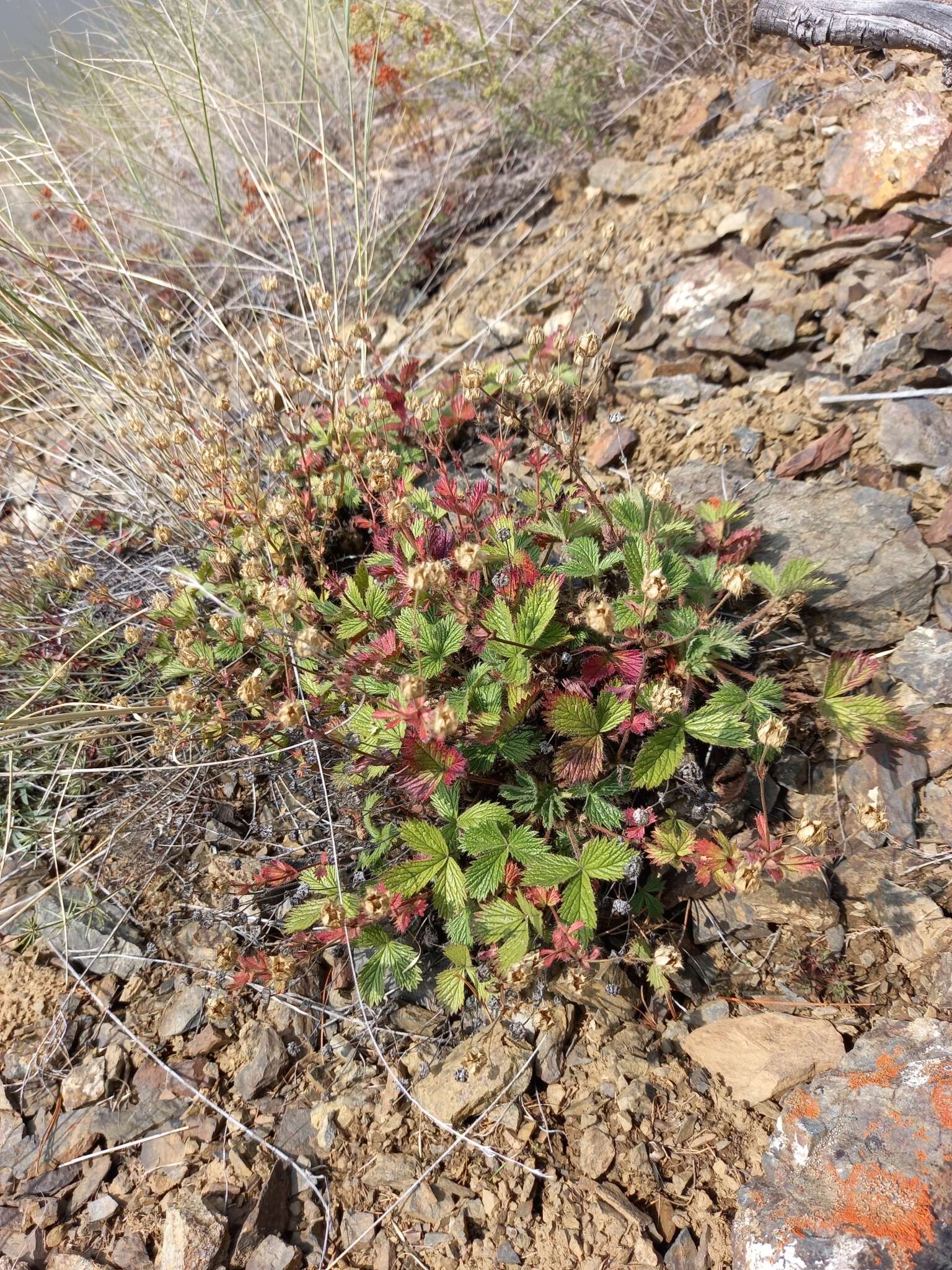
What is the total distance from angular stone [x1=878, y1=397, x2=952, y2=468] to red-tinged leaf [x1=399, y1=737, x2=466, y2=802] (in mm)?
1462

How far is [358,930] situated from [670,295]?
94.3 inches

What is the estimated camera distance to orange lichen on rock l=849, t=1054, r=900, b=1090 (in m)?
1.34

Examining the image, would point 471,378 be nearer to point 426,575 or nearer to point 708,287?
point 426,575

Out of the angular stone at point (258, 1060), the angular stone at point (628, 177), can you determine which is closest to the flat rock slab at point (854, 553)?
the angular stone at point (258, 1060)

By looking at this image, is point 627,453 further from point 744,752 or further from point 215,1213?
point 215,1213

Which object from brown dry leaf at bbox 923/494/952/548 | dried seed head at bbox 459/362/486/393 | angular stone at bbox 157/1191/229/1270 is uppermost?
dried seed head at bbox 459/362/486/393

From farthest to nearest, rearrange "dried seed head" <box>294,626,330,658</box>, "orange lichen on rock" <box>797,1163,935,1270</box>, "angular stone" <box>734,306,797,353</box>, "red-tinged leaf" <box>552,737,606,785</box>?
1. "angular stone" <box>734,306,797,353</box>
2. "red-tinged leaf" <box>552,737,606,785</box>
3. "dried seed head" <box>294,626,330,658</box>
4. "orange lichen on rock" <box>797,1163,935,1270</box>

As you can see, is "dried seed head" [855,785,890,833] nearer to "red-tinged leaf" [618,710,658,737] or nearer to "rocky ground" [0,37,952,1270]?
"rocky ground" [0,37,952,1270]

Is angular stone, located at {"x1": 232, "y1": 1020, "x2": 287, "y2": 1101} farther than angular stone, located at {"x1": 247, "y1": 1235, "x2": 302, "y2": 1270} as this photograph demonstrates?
Yes

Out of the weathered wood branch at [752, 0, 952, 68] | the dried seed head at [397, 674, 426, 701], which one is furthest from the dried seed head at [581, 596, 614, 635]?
the weathered wood branch at [752, 0, 952, 68]

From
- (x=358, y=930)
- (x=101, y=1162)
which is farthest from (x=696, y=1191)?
(x=101, y=1162)

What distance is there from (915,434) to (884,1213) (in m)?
1.78

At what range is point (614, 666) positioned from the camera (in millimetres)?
1758

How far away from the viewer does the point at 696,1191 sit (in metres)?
1.41
